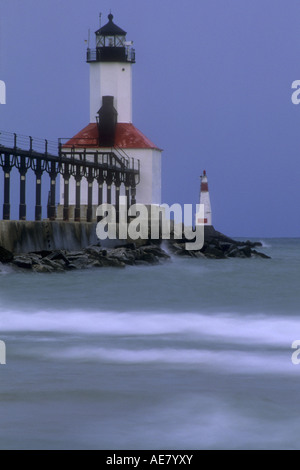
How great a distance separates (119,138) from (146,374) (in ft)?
113

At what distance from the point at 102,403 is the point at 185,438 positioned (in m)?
1.07

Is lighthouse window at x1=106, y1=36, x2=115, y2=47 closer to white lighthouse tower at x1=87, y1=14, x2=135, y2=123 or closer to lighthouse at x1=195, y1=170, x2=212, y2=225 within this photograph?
white lighthouse tower at x1=87, y1=14, x2=135, y2=123

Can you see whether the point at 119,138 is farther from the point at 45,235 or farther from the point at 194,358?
the point at 194,358

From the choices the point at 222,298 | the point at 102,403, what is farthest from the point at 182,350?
the point at 222,298

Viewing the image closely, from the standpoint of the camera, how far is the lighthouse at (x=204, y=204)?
153 ft

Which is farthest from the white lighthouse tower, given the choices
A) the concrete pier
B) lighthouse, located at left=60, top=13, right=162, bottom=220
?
the concrete pier

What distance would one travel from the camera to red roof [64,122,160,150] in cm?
4291

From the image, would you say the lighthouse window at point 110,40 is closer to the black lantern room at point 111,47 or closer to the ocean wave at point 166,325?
the black lantern room at point 111,47

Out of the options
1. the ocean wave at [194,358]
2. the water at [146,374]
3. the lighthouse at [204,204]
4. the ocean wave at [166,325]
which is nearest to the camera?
the water at [146,374]

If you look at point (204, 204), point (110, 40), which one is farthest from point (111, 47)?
point (204, 204)

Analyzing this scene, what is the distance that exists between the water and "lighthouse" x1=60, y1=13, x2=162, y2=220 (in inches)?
993

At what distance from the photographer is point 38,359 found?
9930 millimetres

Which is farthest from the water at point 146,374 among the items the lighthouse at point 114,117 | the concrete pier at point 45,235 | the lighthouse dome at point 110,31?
the lighthouse dome at point 110,31

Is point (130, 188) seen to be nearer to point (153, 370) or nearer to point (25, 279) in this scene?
point (25, 279)
